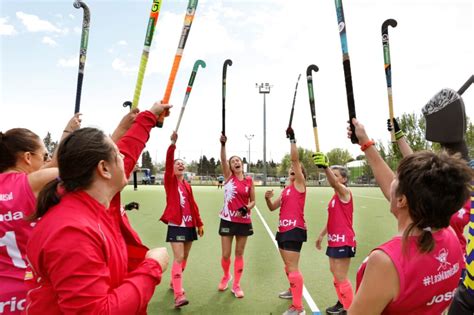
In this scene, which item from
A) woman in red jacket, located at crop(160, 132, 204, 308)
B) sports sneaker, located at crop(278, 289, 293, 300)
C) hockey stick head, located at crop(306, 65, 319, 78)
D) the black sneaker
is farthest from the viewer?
woman in red jacket, located at crop(160, 132, 204, 308)

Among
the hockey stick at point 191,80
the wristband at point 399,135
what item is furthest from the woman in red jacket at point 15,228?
the wristband at point 399,135

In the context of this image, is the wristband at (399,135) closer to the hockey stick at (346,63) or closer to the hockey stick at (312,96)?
the hockey stick at (346,63)

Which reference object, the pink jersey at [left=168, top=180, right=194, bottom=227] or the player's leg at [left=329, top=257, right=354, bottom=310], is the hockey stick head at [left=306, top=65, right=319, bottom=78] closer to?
the player's leg at [left=329, top=257, right=354, bottom=310]

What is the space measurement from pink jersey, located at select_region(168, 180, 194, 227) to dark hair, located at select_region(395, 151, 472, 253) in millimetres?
4845

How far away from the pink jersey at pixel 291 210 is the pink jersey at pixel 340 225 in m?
0.47

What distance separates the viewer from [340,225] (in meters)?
5.20

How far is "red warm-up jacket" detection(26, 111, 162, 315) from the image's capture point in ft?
4.83

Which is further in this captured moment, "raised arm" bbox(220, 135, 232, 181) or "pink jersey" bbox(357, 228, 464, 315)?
"raised arm" bbox(220, 135, 232, 181)

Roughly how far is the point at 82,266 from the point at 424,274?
1488 mm

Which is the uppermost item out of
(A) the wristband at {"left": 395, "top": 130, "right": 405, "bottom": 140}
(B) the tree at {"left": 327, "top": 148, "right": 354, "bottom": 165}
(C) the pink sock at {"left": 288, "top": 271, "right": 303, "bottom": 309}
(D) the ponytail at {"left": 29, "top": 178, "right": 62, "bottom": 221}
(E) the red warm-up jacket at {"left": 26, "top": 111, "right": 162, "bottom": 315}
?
(B) the tree at {"left": 327, "top": 148, "right": 354, "bottom": 165}

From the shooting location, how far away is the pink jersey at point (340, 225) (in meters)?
5.10

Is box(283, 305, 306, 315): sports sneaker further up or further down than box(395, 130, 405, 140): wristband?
further down

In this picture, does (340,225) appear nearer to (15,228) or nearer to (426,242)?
(426,242)

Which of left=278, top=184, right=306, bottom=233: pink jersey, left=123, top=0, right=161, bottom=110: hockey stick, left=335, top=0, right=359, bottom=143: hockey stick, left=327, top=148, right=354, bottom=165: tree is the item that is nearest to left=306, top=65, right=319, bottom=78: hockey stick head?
left=335, top=0, right=359, bottom=143: hockey stick
